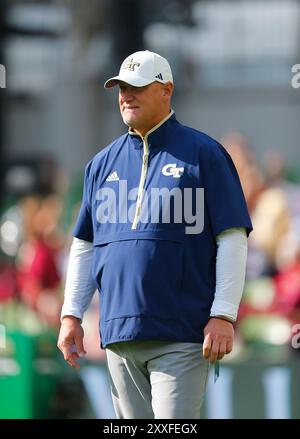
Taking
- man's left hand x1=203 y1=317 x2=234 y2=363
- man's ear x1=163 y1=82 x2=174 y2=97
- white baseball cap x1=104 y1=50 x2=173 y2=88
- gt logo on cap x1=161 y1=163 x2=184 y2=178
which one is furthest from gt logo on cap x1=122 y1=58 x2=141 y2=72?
man's left hand x1=203 y1=317 x2=234 y2=363

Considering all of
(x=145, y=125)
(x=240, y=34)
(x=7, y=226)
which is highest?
(x=240, y=34)

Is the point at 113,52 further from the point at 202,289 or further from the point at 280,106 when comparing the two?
the point at 202,289

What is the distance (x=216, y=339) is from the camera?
3.94 meters

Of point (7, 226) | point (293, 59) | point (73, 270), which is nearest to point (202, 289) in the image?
point (73, 270)

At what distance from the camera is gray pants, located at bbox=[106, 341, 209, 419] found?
4035 millimetres

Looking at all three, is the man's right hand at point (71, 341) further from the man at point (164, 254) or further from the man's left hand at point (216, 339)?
the man's left hand at point (216, 339)

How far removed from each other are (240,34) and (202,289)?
12.8m

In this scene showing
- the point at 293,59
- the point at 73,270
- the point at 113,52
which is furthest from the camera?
the point at 293,59

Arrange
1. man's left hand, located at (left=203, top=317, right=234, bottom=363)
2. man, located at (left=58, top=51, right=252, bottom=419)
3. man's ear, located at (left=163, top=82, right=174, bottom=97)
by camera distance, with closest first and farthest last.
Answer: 1. man's left hand, located at (left=203, top=317, right=234, bottom=363)
2. man, located at (left=58, top=51, right=252, bottom=419)
3. man's ear, located at (left=163, top=82, right=174, bottom=97)

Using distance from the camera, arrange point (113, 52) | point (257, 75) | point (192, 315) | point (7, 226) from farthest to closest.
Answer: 1. point (257, 75)
2. point (113, 52)
3. point (7, 226)
4. point (192, 315)

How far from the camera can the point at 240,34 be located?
16.5m

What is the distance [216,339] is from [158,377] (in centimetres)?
27

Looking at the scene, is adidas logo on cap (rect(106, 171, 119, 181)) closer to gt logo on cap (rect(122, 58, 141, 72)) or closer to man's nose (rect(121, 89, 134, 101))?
man's nose (rect(121, 89, 134, 101))

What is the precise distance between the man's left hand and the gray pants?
0.41 ft
